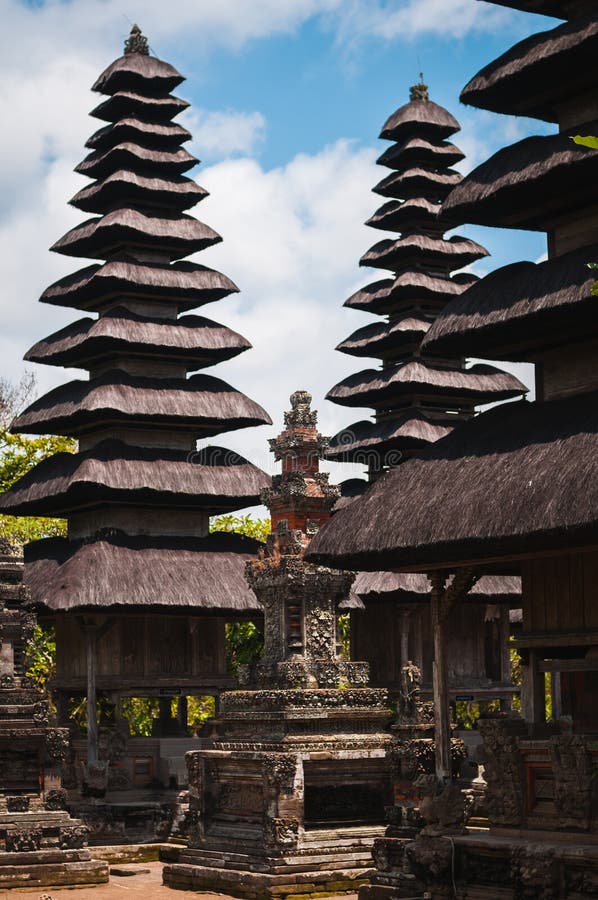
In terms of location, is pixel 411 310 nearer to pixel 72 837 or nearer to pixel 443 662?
pixel 72 837

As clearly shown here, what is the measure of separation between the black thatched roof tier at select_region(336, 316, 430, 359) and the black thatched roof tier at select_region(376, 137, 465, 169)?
14.5 ft

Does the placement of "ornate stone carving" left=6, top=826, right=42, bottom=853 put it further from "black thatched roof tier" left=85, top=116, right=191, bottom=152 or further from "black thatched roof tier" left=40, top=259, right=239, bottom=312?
"black thatched roof tier" left=85, top=116, right=191, bottom=152

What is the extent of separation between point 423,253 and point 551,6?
1918 centimetres

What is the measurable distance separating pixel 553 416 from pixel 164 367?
18633 millimetres

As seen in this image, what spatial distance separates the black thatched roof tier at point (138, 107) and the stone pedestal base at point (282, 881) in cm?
2160

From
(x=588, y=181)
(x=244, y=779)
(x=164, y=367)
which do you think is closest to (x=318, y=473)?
(x=244, y=779)

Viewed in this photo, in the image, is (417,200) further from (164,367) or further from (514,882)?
(514,882)

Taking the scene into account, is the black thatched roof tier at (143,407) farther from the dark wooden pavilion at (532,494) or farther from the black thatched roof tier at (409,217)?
the dark wooden pavilion at (532,494)

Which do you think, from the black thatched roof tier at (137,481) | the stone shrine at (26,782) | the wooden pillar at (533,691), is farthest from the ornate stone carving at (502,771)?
the black thatched roof tier at (137,481)

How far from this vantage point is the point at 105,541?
35.2 m

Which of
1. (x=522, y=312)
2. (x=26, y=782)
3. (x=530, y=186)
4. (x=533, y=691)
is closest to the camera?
(x=522, y=312)

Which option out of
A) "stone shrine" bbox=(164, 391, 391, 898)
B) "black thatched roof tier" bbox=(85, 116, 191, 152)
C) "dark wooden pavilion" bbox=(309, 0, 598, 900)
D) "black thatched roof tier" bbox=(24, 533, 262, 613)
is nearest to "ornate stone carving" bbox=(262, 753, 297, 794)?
"stone shrine" bbox=(164, 391, 391, 898)

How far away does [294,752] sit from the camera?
933 inches

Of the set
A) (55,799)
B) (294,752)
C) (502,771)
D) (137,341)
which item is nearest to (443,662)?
(502,771)
